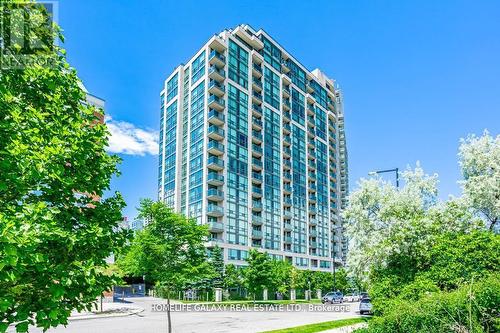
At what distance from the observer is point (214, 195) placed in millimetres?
61344

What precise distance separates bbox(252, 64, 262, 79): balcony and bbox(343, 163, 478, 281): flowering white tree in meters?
58.1

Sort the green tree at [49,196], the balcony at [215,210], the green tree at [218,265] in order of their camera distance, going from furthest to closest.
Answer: the balcony at [215,210]
the green tree at [218,265]
the green tree at [49,196]

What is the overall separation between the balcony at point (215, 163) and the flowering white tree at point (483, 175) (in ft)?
147

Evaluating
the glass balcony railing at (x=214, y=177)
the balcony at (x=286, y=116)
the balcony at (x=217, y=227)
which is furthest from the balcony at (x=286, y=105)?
the balcony at (x=217, y=227)

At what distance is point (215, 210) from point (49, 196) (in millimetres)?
55029

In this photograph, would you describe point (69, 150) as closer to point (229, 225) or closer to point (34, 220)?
point (34, 220)

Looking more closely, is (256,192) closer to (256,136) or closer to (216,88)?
(256,136)

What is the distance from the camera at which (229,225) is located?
63.2 metres

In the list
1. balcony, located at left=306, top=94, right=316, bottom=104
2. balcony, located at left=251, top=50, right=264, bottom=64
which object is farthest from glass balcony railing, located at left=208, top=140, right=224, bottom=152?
balcony, located at left=306, top=94, right=316, bottom=104

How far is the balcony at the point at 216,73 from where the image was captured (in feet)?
218

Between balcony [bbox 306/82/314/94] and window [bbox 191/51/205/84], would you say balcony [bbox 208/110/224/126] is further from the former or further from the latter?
balcony [bbox 306/82/314/94]

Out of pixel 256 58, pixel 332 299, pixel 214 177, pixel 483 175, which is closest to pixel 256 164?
pixel 214 177

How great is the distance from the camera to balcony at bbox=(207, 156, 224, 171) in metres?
62.7

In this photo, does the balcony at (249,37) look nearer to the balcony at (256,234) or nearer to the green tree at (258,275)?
the balcony at (256,234)
